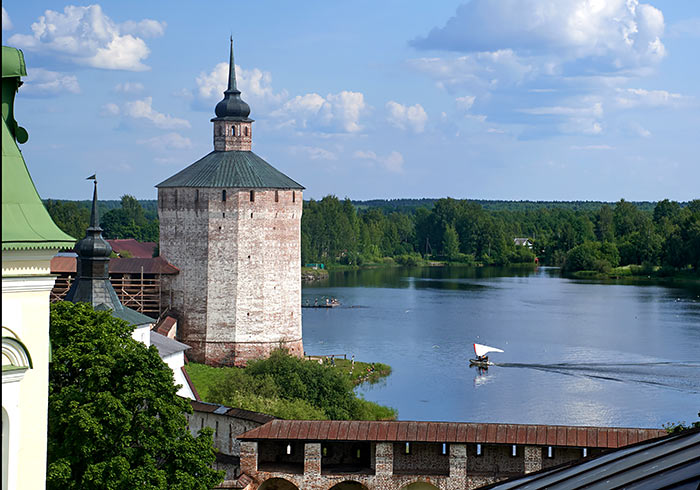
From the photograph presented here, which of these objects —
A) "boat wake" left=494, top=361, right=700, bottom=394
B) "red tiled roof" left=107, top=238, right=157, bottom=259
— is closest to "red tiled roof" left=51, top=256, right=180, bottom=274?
"boat wake" left=494, top=361, right=700, bottom=394

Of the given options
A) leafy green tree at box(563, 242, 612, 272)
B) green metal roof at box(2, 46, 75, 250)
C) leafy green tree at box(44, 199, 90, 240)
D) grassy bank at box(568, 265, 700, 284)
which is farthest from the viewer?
leafy green tree at box(44, 199, 90, 240)

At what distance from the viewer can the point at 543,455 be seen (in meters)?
9.60

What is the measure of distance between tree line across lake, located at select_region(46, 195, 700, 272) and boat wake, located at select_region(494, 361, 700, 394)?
28.9 metres

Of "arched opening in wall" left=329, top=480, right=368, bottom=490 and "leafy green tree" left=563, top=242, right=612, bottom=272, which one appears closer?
→ "arched opening in wall" left=329, top=480, right=368, bottom=490

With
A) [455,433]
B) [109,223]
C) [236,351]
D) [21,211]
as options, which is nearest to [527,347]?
[236,351]

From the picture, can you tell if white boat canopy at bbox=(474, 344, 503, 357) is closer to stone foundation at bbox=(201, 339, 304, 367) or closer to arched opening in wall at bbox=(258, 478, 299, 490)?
stone foundation at bbox=(201, 339, 304, 367)

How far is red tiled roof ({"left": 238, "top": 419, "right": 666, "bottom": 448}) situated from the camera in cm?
937

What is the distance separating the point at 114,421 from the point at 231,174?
16.3 m

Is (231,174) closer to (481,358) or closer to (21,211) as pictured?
(481,358)

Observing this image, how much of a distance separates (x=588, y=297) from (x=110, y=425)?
35.5 m

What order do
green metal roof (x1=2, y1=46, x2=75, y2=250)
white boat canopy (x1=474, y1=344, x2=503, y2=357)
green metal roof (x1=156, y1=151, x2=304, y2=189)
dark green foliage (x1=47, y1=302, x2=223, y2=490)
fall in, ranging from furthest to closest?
white boat canopy (x1=474, y1=344, x2=503, y2=357), green metal roof (x1=156, y1=151, x2=304, y2=189), dark green foliage (x1=47, y1=302, x2=223, y2=490), green metal roof (x1=2, y1=46, x2=75, y2=250)

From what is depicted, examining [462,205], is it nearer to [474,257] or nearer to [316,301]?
[474,257]

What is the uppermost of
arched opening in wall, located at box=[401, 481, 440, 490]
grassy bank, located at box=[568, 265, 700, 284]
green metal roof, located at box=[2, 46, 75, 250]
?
green metal roof, located at box=[2, 46, 75, 250]

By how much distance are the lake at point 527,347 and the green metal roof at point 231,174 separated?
513cm
